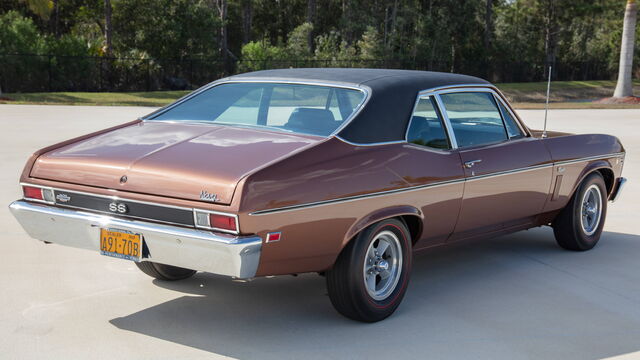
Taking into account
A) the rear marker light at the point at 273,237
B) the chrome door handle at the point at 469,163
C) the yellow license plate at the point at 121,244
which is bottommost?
the yellow license plate at the point at 121,244

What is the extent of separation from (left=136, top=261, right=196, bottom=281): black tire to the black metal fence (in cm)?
3172

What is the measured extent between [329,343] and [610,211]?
5447 mm

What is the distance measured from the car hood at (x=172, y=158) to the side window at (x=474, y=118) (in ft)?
4.67

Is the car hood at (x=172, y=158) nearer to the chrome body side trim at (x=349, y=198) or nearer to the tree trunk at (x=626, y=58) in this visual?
the chrome body side trim at (x=349, y=198)

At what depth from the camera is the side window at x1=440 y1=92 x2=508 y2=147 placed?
19.2ft

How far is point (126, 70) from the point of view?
3947 cm

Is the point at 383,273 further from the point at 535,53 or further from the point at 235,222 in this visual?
the point at 535,53

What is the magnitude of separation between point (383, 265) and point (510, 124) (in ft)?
6.54

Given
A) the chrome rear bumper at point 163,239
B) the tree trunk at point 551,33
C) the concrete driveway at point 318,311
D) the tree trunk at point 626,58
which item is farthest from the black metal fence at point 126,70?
the chrome rear bumper at point 163,239

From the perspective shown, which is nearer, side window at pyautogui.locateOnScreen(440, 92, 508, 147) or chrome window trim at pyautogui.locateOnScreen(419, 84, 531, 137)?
chrome window trim at pyautogui.locateOnScreen(419, 84, 531, 137)

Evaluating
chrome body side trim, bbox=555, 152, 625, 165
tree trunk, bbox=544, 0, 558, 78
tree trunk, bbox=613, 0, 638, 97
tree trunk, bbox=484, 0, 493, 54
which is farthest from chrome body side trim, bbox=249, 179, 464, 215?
Result: tree trunk, bbox=544, 0, 558, 78

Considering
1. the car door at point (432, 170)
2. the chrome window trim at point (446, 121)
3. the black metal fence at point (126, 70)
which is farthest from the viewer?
the black metal fence at point (126, 70)

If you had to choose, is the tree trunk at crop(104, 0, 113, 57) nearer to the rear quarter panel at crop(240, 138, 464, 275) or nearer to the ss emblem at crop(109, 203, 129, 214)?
the rear quarter panel at crop(240, 138, 464, 275)

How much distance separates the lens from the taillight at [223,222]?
165 inches
